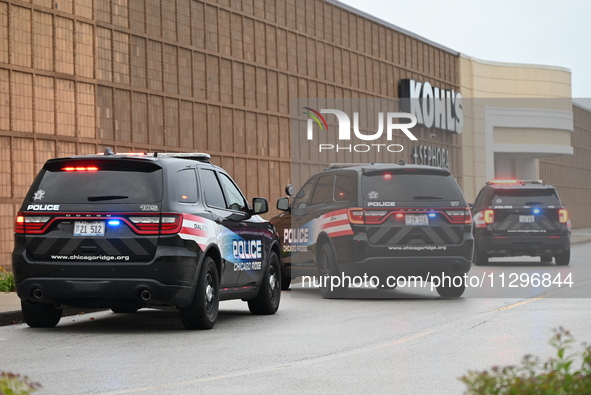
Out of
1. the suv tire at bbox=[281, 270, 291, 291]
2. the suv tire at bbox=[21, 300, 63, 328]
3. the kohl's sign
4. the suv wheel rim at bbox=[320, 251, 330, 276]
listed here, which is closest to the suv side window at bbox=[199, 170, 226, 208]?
the suv tire at bbox=[21, 300, 63, 328]

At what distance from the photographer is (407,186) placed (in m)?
16.8

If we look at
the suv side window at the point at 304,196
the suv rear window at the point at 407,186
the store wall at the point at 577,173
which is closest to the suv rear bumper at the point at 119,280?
the suv rear window at the point at 407,186

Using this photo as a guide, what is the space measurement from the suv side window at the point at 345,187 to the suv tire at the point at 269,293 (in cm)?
203

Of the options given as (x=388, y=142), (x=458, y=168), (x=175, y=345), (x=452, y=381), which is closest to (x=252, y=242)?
(x=175, y=345)

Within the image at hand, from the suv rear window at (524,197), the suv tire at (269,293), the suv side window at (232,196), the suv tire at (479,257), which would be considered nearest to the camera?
the suv side window at (232,196)

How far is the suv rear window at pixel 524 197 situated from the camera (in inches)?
997

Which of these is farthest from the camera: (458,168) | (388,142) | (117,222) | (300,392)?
(458,168)

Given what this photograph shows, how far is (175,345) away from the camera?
37.0 feet

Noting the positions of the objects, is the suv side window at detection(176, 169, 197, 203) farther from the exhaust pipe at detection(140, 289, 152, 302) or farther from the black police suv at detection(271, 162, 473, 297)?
the black police suv at detection(271, 162, 473, 297)

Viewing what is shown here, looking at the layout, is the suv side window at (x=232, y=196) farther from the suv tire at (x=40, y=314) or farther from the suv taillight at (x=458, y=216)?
the suv taillight at (x=458, y=216)

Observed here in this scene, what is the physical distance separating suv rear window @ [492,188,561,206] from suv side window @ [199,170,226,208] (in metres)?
12.7

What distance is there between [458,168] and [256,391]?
174ft

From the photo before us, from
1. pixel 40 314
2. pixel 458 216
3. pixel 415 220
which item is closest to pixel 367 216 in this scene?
pixel 415 220

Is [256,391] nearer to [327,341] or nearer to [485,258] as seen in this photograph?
[327,341]
